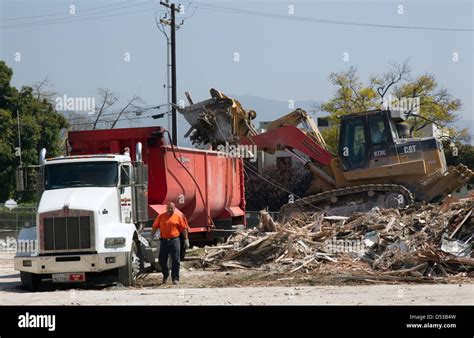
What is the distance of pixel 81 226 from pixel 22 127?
88.3 ft

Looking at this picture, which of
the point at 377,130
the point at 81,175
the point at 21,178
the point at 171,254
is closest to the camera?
the point at 171,254

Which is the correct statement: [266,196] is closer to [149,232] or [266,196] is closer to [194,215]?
[194,215]

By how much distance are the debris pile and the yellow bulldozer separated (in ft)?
13.9

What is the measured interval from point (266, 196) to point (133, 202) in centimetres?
2540

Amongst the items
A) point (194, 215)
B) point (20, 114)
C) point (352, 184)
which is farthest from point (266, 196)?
point (194, 215)

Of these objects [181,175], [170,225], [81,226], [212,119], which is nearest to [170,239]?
[170,225]

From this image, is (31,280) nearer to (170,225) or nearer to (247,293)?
(170,225)

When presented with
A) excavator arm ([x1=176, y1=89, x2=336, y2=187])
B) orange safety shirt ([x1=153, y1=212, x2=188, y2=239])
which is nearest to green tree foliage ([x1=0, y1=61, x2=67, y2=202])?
excavator arm ([x1=176, y1=89, x2=336, y2=187])

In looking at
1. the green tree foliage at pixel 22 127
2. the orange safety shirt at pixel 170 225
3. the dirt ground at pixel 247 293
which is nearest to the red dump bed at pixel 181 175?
the orange safety shirt at pixel 170 225

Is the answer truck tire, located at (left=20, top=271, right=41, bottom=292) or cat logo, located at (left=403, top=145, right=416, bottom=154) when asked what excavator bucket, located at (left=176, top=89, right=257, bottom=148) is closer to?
cat logo, located at (left=403, top=145, right=416, bottom=154)

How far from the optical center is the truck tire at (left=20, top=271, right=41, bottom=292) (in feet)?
58.7

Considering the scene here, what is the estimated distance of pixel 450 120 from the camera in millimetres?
60594

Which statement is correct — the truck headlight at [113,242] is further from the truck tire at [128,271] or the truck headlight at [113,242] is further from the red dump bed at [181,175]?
the red dump bed at [181,175]

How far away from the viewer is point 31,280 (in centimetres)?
1792
